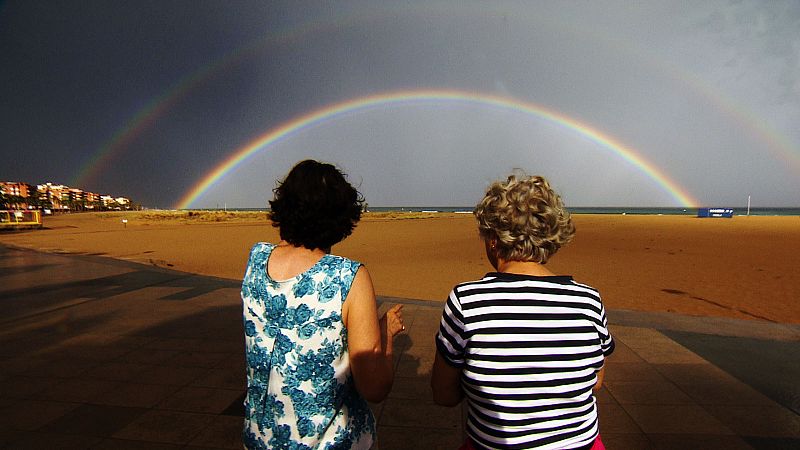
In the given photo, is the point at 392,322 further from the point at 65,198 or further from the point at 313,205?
the point at 65,198

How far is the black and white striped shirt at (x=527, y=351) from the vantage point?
1.20m

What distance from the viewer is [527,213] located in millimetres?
1394

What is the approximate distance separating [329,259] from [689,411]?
11.3 ft

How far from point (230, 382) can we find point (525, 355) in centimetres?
331

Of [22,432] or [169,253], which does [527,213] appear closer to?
[22,432]

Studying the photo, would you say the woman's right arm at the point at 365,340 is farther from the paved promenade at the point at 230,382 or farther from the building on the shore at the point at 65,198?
the building on the shore at the point at 65,198

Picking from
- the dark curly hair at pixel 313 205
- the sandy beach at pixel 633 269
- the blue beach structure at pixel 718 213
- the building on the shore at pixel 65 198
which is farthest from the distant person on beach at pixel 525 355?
the building on the shore at pixel 65 198

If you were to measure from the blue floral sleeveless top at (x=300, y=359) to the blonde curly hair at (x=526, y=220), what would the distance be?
54 centimetres

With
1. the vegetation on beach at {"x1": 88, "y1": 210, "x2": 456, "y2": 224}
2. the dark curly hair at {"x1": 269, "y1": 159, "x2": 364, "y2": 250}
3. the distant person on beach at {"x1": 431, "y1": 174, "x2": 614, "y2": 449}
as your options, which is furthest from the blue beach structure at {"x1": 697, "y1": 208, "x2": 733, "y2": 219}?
the dark curly hair at {"x1": 269, "y1": 159, "x2": 364, "y2": 250}

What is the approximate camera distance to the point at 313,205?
1.40m

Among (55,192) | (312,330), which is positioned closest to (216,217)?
(312,330)

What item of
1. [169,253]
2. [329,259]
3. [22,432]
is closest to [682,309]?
[329,259]

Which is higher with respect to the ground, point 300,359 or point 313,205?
point 313,205

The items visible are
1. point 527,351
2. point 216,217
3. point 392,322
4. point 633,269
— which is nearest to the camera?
point 527,351
